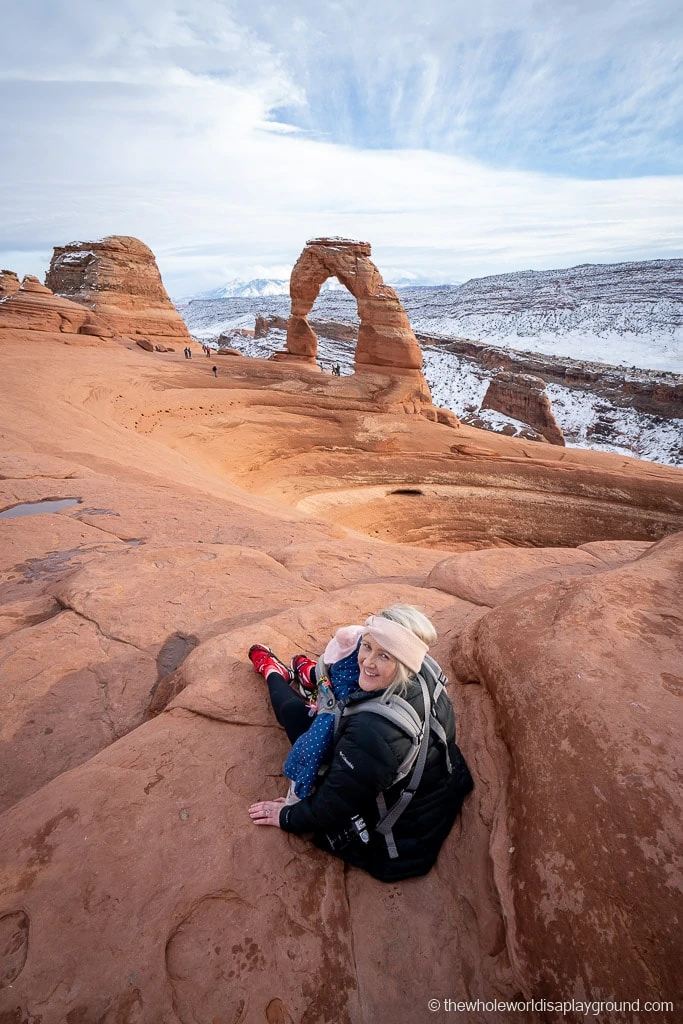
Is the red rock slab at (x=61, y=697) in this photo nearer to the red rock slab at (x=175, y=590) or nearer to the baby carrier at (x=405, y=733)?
the red rock slab at (x=175, y=590)

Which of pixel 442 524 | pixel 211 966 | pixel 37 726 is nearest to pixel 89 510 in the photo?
pixel 37 726

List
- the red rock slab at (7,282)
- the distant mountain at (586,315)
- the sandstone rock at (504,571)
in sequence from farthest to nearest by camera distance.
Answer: the distant mountain at (586,315) → the red rock slab at (7,282) → the sandstone rock at (504,571)

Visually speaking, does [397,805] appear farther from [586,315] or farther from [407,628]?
[586,315]

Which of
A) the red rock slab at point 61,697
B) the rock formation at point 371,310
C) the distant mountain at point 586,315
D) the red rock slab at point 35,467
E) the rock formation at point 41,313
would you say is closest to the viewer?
the red rock slab at point 61,697

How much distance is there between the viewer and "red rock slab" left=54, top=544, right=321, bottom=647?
383 centimetres

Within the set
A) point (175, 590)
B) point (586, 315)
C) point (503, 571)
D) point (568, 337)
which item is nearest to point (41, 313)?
point (175, 590)

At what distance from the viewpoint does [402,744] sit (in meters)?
2.05

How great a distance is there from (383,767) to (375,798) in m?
0.20

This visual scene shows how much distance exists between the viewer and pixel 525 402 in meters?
35.1

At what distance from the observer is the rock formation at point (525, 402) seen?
33188mm

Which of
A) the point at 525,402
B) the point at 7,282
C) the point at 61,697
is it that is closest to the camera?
the point at 61,697

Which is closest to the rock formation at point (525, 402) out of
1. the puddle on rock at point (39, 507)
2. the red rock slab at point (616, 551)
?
the red rock slab at point (616, 551)

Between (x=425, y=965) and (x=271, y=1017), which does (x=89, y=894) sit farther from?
(x=425, y=965)

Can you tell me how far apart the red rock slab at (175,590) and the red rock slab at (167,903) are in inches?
56.6
